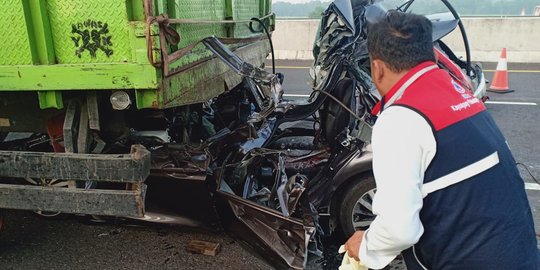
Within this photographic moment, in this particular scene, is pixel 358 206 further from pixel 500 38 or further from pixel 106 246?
pixel 500 38

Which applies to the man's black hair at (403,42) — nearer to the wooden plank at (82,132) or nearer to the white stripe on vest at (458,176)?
the white stripe on vest at (458,176)

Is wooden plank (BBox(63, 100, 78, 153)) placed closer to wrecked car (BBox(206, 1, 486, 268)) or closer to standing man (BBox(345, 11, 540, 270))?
wrecked car (BBox(206, 1, 486, 268))

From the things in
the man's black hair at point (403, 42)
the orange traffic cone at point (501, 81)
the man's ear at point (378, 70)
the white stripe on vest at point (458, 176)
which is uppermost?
the man's black hair at point (403, 42)

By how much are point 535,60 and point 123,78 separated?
40.8 ft

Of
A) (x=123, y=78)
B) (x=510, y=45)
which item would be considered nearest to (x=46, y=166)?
(x=123, y=78)

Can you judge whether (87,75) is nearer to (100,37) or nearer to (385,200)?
(100,37)

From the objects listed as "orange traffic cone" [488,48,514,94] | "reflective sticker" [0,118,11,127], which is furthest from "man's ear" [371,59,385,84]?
"orange traffic cone" [488,48,514,94]

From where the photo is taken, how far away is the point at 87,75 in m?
2.70

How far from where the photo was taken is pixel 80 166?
9.32ft

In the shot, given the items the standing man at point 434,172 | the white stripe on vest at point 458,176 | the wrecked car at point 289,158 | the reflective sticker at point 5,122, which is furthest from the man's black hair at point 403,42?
the reflective sticker at point 5,122

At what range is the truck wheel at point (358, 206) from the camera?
3.23 meters

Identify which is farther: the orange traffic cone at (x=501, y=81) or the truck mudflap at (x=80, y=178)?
the orange traffic cone at (x=501, y=81)

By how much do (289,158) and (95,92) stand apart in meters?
1.50

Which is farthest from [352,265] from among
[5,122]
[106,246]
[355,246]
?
[5,122]
